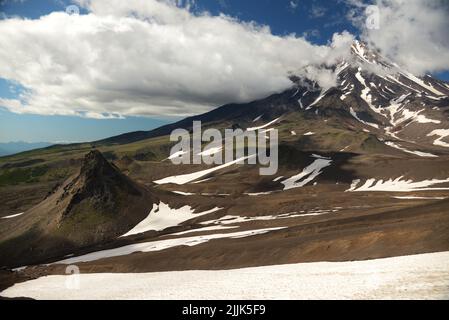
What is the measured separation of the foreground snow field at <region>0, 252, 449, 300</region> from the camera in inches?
939

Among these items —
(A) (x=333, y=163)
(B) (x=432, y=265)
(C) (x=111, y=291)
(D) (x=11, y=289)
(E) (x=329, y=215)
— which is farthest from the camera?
(A) (x=333, y=163)

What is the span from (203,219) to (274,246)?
54.7 metres

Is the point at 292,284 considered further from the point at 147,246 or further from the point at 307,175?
the point at 307,175

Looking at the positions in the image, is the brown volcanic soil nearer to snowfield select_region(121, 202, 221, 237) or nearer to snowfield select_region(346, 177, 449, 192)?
snowfield select_region(121, 202, 221, 237)

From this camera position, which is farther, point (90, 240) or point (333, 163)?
point (333, 163)

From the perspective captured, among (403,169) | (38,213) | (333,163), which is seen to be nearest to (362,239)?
(38,213)

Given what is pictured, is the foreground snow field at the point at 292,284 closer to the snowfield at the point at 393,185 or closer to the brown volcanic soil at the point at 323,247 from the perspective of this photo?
the brown volcanic soil at the point at 323,247

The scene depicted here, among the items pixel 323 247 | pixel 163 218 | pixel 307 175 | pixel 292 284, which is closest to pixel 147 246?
pixel 163 218

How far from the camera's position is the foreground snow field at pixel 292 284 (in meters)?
23.8

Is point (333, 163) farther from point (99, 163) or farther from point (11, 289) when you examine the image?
point (11, 289)

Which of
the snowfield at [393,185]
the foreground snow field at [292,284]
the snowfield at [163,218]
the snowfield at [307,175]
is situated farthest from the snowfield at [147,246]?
the snowfield at [307,175]

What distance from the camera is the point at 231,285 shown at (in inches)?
1251

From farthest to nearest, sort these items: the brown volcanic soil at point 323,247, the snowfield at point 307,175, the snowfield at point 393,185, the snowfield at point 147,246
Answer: the snowfield at point 307,175, the snowfield at point 393,185, the snowfield at point 147,246, the brown volcanic soil at point 323,247

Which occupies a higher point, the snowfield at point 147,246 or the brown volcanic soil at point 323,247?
the brown volcanic soil at point 323,247
